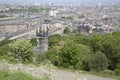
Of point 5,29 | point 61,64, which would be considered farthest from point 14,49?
point 5,29

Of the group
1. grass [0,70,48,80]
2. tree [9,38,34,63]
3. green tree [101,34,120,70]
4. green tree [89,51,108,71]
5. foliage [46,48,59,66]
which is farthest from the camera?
green tree [101,34,120,70]

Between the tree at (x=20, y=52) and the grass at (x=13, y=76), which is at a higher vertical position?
the grass at (x=13, y=76)

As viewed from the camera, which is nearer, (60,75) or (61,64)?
(60,75)

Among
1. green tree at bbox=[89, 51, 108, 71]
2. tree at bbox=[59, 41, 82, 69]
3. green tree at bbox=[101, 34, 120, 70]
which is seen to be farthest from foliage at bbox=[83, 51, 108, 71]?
green tree at bbox=[101, 34, 120, 70]

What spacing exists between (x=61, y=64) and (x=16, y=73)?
303cm

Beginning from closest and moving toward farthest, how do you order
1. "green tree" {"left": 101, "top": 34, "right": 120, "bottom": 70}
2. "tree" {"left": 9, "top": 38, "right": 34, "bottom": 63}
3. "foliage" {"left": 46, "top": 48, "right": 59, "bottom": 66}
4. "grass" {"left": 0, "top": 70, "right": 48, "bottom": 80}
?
"grass" {"left": 0, "top": 70, "right": 48, "bottom": 80} < "tree" {"left": 9, "top": 38, "right": 34, "bottom": 63} < "foliage" {"left": 46, "top": 48, "right": 59, "bottom": 66} < "green tree" {"left": 101, "top": 34, "right": 120, "bottom": 70}

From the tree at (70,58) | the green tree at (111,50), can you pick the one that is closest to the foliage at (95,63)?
the tree at (70,58)

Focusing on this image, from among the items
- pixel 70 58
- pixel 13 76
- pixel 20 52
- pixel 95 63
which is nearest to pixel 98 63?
pixel 95 63

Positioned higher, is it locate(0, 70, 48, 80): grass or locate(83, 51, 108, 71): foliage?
locate(0, 70, 48, 80): grass

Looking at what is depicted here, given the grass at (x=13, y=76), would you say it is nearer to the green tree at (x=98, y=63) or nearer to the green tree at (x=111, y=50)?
the green tree at (x=98, y=63)

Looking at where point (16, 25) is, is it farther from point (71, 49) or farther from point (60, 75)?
point (60, 75)

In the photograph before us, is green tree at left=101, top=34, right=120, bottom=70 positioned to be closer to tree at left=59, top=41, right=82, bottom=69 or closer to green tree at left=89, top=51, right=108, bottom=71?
green tree at left=89, top=51, right=108, bottom=71

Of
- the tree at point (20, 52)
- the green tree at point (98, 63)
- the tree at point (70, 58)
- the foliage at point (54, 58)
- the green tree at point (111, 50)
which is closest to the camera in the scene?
the tree at point (20, 52)

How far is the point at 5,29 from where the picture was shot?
33062mm
